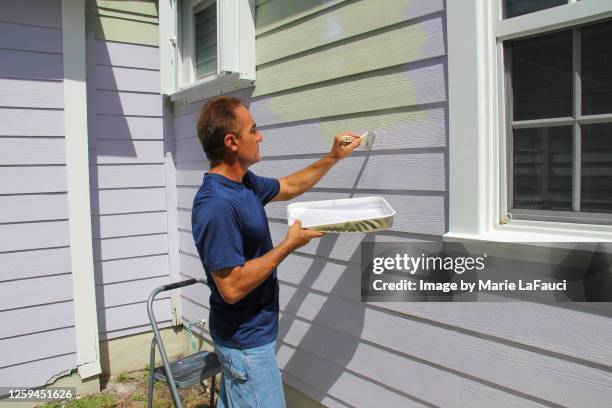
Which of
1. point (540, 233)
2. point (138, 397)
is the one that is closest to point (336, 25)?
point (540, 233)

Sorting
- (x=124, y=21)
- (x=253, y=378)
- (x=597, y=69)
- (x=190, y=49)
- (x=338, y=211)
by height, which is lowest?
(x=253, y=378)

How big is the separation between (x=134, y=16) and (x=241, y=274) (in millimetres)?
3210

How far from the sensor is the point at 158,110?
13.9ft

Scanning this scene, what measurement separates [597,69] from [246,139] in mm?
1301

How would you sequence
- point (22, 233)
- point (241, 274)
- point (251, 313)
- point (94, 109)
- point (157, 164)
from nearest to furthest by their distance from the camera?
point (241, 274), point (251, 313), point (22, 233), point (94, 109), point (157, 164)

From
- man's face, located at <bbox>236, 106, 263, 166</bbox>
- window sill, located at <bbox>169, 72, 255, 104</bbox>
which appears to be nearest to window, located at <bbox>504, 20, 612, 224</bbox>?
man's face, located at <bbox>236, 106, 263, 166</bbox>

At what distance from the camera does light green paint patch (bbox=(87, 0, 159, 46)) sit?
3912 mm

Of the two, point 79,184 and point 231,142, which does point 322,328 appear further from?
point 79,184

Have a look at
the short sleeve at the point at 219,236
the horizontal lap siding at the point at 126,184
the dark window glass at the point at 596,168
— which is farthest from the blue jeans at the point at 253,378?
the horizontal lap siding at the point at 126,184

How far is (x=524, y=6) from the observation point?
178cm

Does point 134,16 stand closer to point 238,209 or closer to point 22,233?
point 22,233

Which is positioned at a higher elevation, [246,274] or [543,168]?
[543,168]

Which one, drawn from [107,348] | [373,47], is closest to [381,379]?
[373,47]

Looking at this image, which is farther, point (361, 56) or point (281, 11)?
point (281, 11)
